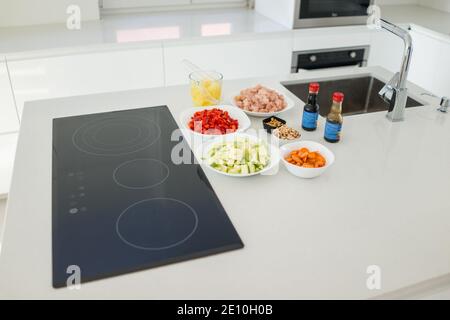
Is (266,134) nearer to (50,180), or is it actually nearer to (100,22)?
(50,180)

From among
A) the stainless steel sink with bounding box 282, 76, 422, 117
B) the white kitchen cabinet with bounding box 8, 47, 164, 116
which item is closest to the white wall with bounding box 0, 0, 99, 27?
the white kitchen cabinet with bounding box 8, 47, 164, 116

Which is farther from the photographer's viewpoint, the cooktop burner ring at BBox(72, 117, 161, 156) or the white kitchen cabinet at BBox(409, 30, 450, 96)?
the white kitchen cabinet at BBox(409, 30, 450, 96)

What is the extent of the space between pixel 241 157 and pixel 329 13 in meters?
1.80

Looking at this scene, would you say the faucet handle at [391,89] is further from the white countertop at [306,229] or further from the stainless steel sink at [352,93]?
the stainless steel sink at [352,93]

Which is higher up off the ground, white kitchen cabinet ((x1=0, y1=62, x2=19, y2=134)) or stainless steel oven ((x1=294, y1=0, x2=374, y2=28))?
stainless steel oven ((x1=294, y1=0, x2=374, y2=28))

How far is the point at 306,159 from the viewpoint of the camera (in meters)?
1.12

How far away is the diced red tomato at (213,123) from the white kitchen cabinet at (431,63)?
5.97ft

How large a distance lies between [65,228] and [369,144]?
2.95 feet

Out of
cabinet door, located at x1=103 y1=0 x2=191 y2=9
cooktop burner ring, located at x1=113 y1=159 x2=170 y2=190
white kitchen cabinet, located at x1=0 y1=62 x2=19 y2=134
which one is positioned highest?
cabinet door, located at x1=103 y1=0 x2=191 y2=9

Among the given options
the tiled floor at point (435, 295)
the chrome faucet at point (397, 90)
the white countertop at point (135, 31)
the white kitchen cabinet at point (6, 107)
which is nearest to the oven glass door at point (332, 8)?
the white countertop at point (135, 31)

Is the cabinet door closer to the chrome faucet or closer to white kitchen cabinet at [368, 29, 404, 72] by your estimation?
white kitchen cabinet at [368, 29, 404, 72]

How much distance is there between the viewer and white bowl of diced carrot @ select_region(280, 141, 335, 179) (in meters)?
1.08

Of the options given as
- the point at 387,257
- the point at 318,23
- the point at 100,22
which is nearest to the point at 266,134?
the point at 387,257

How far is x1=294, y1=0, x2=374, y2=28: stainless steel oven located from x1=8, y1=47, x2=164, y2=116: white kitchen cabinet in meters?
0.88
